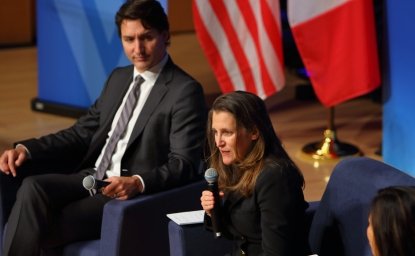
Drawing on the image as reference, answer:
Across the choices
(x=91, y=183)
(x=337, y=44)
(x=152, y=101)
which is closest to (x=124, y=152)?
(x=152, y=101)

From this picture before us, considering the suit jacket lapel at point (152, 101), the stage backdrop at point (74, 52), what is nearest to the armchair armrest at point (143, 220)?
the suit jacket lapel at point (152, 101)

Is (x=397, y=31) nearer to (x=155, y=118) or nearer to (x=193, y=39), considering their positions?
(x=155, y=118)

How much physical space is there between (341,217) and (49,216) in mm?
1250

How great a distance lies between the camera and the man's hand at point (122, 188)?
3.49 m

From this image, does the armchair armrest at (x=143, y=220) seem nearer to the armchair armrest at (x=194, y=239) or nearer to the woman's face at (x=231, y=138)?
the armchair armrest at (x=194, y=239)

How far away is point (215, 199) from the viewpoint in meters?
2.93

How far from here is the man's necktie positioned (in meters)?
3.95

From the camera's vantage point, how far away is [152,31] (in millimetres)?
3799

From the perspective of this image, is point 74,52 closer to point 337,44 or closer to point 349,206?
point 337,44

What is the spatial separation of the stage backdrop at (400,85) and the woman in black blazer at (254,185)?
94.3 inches

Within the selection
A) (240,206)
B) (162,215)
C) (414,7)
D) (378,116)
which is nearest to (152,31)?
(162,215)

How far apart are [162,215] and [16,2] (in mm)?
6390

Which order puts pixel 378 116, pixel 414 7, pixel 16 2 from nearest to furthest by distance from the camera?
pixel 414 7 → pixel 378 116 → pixel 16 2

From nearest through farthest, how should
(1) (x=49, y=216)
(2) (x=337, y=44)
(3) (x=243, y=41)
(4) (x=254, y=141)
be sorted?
1. (4) (x=254, y=141)
2. (1) (x=49, y=216)
3. (2) (x=337, y=44)
4. (3) (x=243, y=41)
